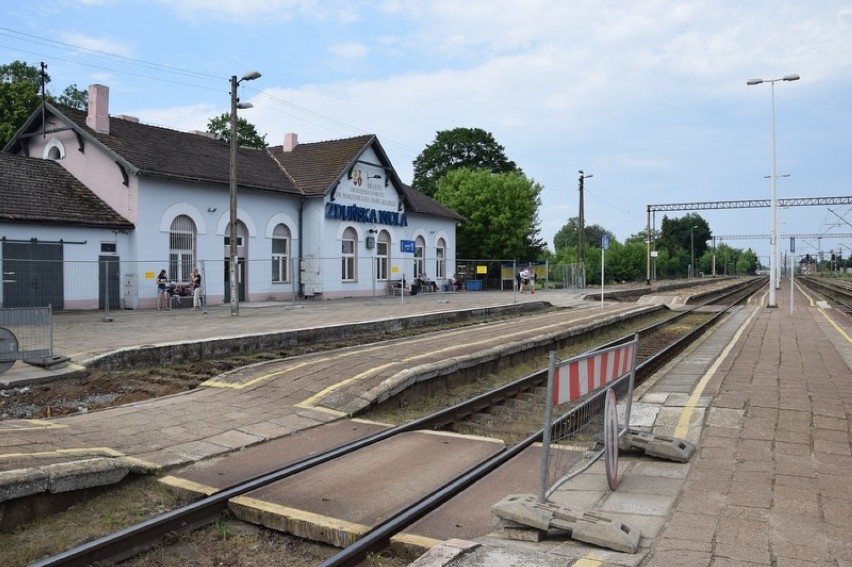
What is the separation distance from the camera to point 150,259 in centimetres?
2481

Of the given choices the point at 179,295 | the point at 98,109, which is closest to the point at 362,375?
the point at 179,295

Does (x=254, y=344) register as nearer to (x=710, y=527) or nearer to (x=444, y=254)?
(x=710, y=527)

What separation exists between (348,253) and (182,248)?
33.1 feet

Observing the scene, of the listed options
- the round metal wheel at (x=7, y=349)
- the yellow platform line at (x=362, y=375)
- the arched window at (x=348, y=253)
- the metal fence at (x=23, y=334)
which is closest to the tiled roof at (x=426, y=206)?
the arched window at (x=348, y=253)

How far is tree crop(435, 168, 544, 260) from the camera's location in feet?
166

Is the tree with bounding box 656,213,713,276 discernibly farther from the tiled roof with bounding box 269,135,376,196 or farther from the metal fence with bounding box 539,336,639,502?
the metal fence with bounding box 539,336,639,502

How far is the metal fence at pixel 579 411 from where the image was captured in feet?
15.8

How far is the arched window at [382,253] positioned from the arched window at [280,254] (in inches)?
252

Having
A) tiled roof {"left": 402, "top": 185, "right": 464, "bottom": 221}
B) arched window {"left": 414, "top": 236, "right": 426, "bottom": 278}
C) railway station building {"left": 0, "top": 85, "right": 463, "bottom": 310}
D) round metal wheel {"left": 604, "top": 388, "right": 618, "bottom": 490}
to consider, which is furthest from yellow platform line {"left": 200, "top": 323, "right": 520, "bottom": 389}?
tiled roof {"left": 402, "top": 185, "right": 464, "bottom": 221}

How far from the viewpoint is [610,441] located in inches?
210

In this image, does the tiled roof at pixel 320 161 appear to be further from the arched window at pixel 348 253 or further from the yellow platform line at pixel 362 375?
the yellow platform line at pixel 362 375

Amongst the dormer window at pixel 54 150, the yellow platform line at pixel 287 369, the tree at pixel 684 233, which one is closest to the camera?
the yellow platform line at pixel 287 369

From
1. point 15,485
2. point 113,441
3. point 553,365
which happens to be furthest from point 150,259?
point 553,365

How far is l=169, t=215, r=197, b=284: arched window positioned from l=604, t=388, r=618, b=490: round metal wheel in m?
22.8
